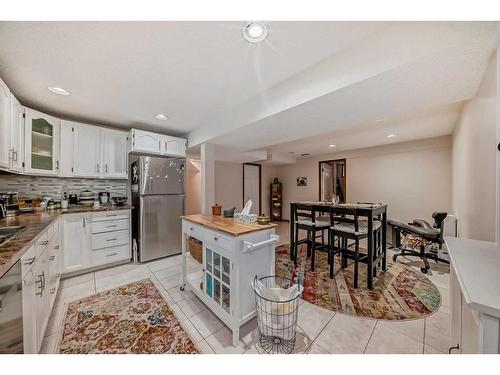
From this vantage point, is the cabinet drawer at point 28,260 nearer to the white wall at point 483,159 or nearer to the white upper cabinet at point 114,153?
the white upper cabinet at point 114,153

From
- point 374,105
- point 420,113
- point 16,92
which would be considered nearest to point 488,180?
point 374,105

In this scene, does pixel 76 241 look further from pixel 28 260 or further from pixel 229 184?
pixel 229 184

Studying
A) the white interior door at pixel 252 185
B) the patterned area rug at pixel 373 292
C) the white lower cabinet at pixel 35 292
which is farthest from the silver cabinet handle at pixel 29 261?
the white interior door at pixel 252 185

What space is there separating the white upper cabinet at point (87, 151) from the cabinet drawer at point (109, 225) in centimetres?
74

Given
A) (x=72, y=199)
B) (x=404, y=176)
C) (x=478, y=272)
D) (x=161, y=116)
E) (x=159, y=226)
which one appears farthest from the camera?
(x=404, y=176)

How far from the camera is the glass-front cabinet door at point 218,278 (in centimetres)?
150

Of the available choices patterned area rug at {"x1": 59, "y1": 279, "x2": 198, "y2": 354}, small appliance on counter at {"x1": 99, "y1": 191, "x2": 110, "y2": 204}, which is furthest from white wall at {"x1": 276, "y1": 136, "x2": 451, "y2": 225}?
small appliance on counter at {"x1": 99, "y1": 191, "x2": 110, "y2": 204}

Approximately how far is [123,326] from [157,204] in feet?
5.67

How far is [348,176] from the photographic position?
194 inches

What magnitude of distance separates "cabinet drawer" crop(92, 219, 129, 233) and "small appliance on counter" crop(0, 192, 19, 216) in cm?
73

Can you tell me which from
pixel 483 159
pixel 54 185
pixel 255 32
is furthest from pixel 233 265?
pixel 54 185

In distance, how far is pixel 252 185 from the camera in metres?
6.34
